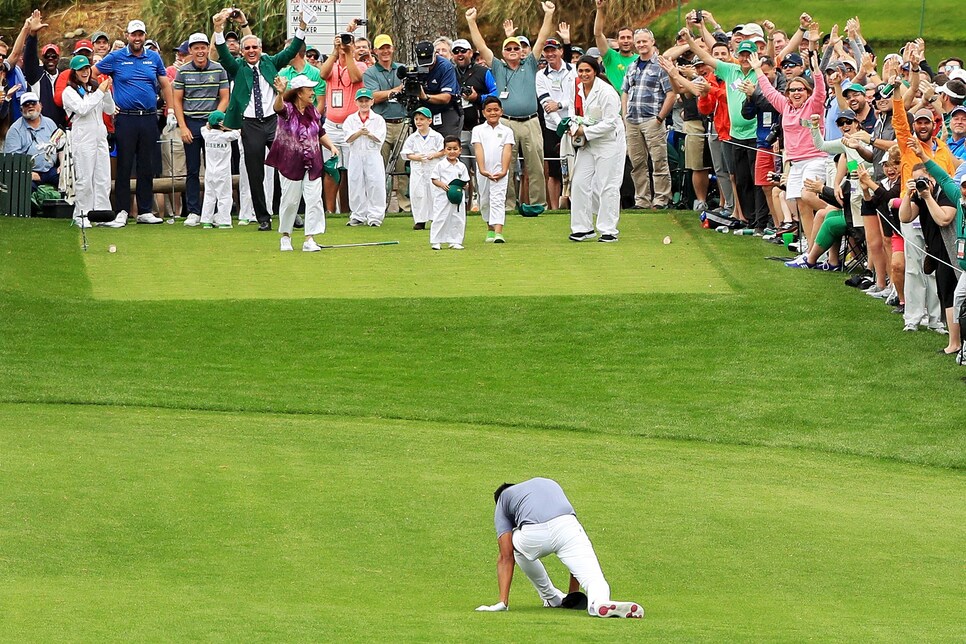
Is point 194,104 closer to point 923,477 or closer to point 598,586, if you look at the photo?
point 923,477

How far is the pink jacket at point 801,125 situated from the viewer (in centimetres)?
1811

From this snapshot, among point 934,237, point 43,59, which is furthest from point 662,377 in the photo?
point 43,59

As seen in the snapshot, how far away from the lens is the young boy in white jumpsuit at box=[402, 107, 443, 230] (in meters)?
20.0

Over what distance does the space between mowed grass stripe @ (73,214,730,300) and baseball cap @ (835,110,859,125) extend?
223cm

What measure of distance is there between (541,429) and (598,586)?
17.7 ft

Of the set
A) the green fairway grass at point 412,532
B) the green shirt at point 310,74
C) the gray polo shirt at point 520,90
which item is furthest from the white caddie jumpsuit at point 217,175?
the green fairway grass at point 412,532

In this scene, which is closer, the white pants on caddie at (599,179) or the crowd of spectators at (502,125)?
the crowd of spectators at (502,125)

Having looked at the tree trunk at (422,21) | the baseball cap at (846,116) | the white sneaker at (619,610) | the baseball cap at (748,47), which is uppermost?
the tree trunk at (422,21)

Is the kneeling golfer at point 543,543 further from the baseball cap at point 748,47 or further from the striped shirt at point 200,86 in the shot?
the striped shirt at point 200,86

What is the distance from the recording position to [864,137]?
16.6 m

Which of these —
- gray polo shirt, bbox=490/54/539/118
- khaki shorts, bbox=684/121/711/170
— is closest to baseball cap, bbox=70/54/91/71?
gray polo shirt, bbox=490/54/539/118

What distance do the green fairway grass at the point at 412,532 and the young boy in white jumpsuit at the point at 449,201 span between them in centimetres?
578

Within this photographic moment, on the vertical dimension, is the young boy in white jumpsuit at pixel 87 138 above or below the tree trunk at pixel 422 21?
below

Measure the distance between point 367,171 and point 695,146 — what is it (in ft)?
14.9
